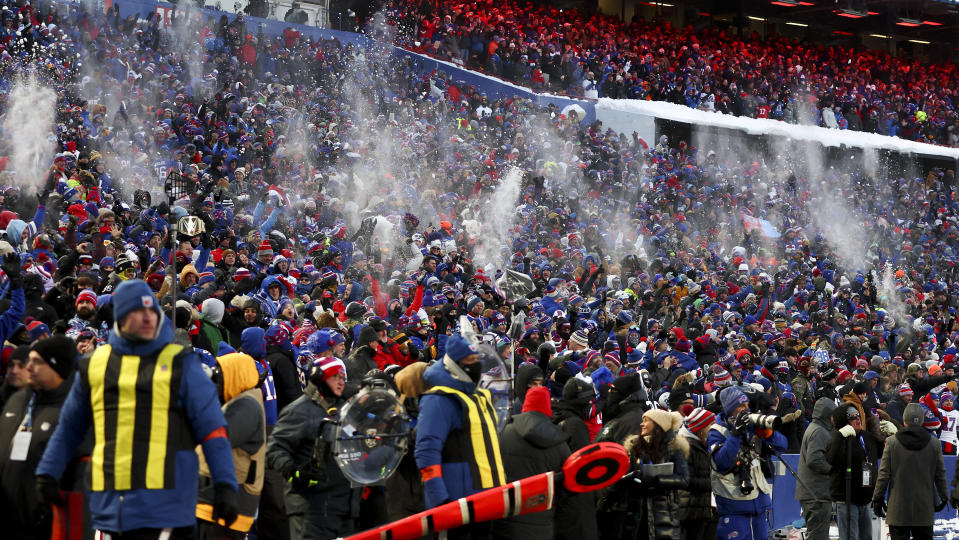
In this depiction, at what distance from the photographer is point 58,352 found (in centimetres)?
546

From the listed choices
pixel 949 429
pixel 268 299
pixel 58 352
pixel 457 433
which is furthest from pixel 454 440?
pixel 949 429

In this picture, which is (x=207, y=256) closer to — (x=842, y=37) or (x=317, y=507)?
(x=317, y=507)

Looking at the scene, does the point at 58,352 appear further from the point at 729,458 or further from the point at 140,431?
the point at 729,458

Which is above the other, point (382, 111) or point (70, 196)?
point (70, 196)

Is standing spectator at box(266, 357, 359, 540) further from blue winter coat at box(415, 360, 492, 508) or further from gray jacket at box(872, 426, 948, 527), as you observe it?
gray jacket at box(872, 426, 948, 527)

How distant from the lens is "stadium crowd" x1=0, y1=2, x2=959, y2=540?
226 inches

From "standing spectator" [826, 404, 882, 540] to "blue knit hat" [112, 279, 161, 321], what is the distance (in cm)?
712

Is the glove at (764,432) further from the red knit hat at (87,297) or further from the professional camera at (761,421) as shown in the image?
the red knit hat at (87,297)

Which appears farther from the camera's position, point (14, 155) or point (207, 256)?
point (14, 155)

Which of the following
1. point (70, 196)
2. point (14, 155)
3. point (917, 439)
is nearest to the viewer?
point (917, 439)

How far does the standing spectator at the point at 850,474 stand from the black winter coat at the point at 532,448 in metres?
4.07

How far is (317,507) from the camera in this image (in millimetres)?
6516

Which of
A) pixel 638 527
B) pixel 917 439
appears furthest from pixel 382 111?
pixel 638 527

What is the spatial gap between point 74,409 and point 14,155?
1310cm
